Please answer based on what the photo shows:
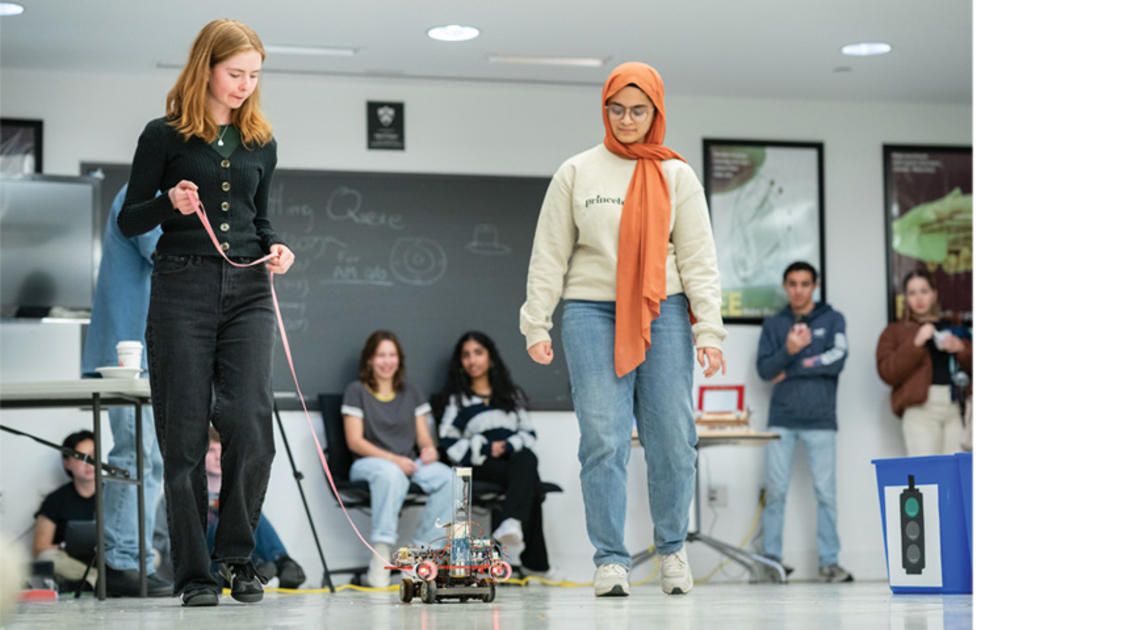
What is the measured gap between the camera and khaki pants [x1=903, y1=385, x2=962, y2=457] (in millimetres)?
6359

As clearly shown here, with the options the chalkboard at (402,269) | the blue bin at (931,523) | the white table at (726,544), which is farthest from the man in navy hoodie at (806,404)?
the blue bin at (931,523)

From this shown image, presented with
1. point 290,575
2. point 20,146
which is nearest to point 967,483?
point 290,575

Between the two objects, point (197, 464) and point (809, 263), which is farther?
point (809, 263)

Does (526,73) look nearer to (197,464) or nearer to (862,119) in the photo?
(862,119)

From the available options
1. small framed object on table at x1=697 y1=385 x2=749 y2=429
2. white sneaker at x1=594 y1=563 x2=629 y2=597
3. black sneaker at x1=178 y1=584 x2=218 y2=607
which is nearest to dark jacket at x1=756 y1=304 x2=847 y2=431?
small framed object on table at x1=697 y1=385 x2=749 y2=429

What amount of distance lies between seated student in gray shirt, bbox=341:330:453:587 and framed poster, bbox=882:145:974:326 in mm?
2635

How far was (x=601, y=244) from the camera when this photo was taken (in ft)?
10.00

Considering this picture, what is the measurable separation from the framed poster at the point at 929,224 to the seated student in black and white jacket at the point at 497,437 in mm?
2209

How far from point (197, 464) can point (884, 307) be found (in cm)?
482

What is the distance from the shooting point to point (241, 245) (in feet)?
8.98

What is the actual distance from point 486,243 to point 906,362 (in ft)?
7.23

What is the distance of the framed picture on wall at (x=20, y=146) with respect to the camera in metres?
5.99
